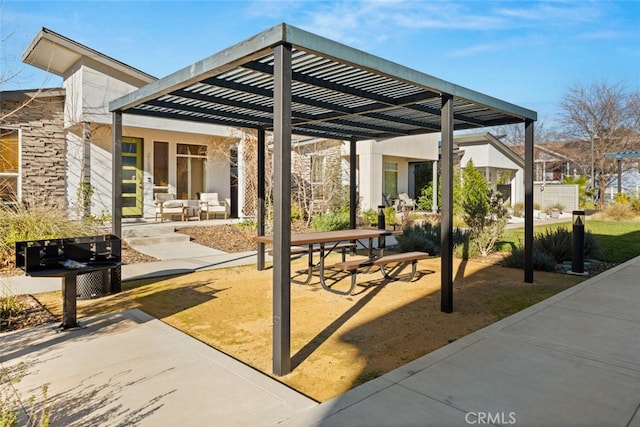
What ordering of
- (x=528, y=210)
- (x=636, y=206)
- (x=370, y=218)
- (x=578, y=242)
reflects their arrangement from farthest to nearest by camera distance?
(x=636, y=206) < (x=370, y=218) < (x=578, y=242) < (x=528, y=210)

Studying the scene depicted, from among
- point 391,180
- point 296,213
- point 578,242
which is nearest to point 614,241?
point 578,242

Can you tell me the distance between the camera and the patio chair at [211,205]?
1441 centimetres

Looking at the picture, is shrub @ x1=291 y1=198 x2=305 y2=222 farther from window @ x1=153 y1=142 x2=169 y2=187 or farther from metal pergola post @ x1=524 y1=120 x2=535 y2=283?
metal pergola post @ x1=524 y1=120 x2=535 y2=283

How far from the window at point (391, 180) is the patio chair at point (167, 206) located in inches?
421

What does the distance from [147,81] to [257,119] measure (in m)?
7.34

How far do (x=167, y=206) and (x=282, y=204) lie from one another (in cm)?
1107

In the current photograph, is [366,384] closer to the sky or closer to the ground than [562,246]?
closer to the ground

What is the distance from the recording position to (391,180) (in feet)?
71.6

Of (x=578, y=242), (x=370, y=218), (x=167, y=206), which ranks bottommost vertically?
(x=578, y=242)

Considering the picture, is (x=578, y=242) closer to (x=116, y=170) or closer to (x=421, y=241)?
(x=421, y=241)

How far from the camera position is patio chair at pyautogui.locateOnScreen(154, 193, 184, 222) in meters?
13.5

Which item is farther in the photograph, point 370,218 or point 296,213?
point 370,218

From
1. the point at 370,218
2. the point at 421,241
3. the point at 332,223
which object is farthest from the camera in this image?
the point at 370,218

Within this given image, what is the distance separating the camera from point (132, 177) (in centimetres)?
1380
